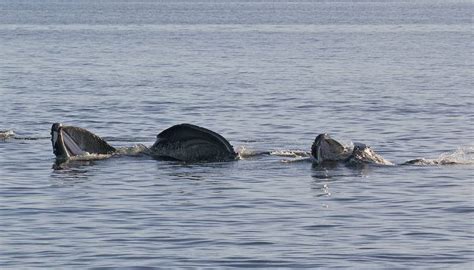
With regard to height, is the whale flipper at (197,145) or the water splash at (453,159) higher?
the whale flipper at (197,145)

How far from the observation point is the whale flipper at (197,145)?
32062 mm

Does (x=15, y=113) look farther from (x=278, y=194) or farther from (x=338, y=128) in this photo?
(x=278, y=194)

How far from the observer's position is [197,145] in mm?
32250

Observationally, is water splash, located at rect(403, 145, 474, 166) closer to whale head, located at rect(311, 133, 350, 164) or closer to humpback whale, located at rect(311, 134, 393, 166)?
humpback whale, located at rect(311, 134, 393, 166)

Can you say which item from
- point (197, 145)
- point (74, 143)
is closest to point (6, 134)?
point (74, 143)

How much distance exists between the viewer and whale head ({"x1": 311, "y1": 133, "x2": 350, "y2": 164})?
104 ft

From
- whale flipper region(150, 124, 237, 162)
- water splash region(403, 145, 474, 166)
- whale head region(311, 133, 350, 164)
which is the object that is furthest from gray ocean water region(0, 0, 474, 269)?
whale head region(311, 133, 350, 164)

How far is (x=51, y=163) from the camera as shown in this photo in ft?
107

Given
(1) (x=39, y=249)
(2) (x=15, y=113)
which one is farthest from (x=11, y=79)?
(1) (x=39, y=249)

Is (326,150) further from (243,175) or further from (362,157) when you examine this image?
(243,175)

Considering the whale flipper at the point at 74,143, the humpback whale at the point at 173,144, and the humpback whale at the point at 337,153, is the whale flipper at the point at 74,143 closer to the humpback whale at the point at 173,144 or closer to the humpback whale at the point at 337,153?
the humpback whale at the point at 173,144

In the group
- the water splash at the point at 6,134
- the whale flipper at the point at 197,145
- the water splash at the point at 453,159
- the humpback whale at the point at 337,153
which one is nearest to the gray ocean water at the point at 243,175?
the water splash at the point at 453,159

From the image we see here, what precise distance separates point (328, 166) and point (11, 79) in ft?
108

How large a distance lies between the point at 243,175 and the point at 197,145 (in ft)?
7.41
